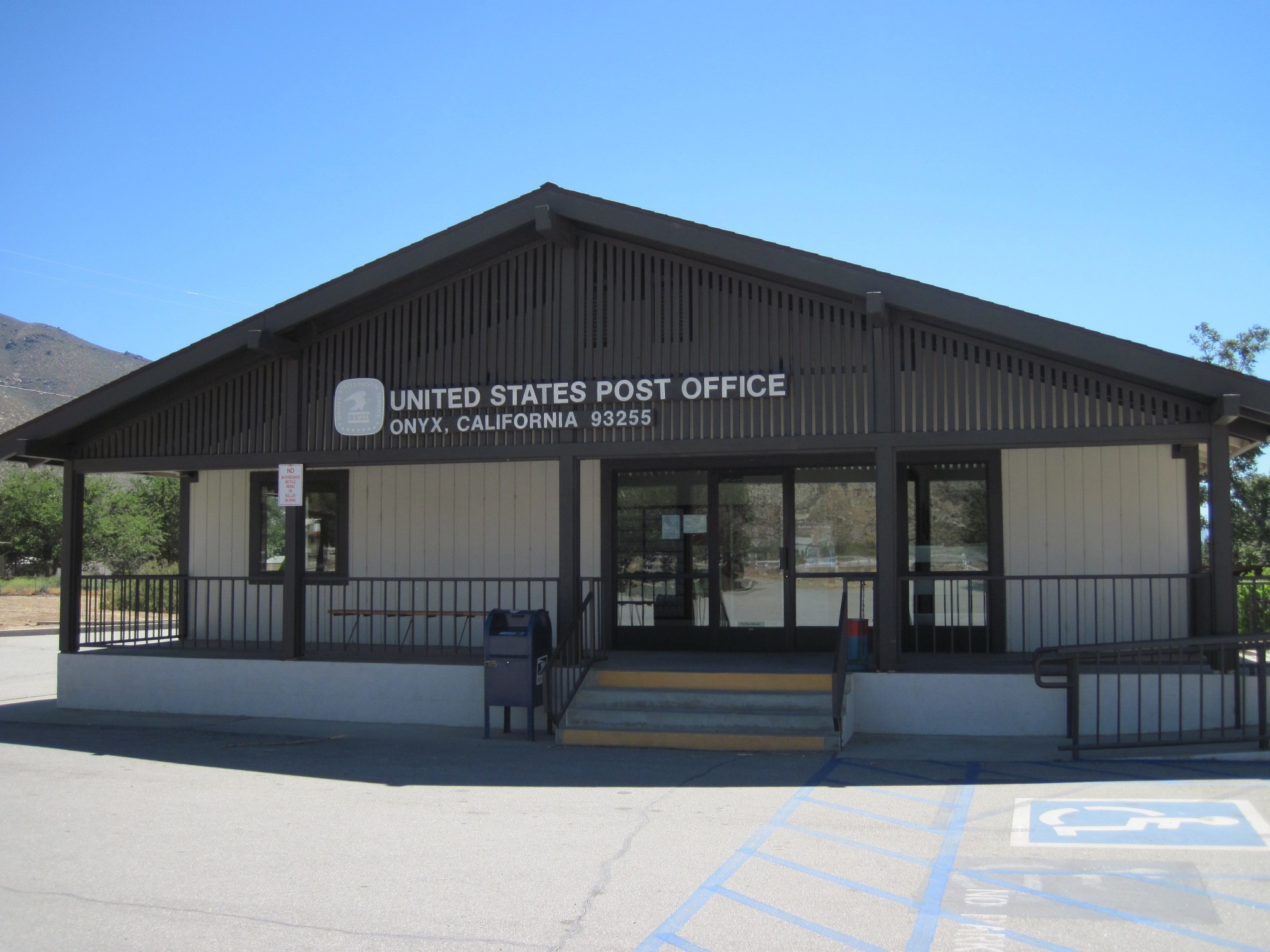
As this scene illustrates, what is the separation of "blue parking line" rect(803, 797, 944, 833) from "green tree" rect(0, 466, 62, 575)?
3768 centimetres

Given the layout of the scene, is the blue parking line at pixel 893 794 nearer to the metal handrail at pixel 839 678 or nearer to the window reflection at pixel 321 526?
the metal handrail at pixel 839 678

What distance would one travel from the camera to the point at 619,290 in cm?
1079

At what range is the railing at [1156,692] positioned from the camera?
28.7 feet

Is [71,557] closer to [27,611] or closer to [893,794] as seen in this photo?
[893,794]

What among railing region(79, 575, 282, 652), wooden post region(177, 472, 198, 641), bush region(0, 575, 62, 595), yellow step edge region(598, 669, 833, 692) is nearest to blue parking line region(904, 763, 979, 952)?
yellow step edge region(598, 669, 833, 692)

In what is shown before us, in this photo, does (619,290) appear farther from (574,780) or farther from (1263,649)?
(1263,649)

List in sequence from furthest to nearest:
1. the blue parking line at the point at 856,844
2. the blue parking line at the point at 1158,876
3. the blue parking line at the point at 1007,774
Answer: the blue parking line at the point at 1007,774
the blue parking line at the point at 856,844
the blue parking line at the point at 1158,876

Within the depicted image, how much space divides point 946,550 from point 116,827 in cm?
858

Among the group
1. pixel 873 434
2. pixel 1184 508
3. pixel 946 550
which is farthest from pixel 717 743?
pixel 1184 508

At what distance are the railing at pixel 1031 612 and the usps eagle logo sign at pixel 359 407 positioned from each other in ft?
19.5

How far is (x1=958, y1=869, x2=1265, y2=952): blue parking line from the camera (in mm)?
4734

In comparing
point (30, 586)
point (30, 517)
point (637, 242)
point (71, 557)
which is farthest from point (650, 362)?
point (30, 517)

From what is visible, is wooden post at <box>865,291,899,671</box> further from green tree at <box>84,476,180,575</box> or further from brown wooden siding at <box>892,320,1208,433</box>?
green tree at <box>84,476,180,575</box>

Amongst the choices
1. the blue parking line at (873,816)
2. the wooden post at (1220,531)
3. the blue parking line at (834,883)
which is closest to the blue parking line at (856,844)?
the blue parking line at (834,883)
